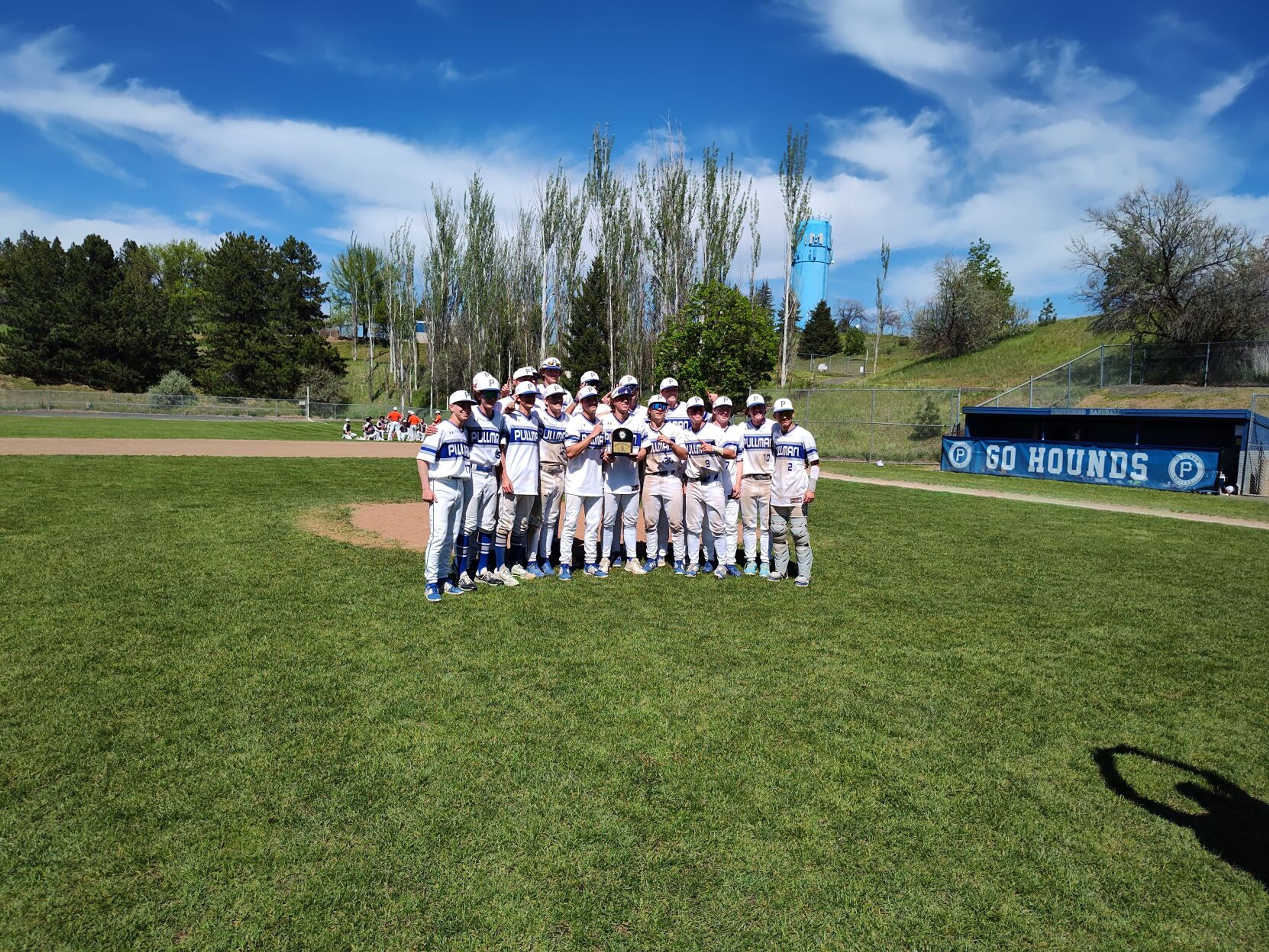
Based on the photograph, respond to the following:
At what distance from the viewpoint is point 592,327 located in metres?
46.5

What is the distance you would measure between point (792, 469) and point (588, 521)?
2479 millimetres

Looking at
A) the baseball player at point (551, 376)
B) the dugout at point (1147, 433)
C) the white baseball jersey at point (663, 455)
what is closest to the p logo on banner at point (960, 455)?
the dugout at point (1147, 433)

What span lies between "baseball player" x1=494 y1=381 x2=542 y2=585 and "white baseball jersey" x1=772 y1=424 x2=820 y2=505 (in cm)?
271

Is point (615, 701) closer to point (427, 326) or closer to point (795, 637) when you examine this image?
point (795, 637)

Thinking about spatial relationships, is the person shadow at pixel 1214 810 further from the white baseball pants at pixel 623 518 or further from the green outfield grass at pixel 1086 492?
the green outfield grass at pixel 1086 492

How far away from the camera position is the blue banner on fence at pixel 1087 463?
1963 cm

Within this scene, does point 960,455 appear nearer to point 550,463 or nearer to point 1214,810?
point 550,463

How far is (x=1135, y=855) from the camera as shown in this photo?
3357 millimetres

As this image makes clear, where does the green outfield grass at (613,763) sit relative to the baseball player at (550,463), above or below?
below

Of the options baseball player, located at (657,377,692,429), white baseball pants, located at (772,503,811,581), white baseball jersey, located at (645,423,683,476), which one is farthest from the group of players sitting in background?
white baseball pants, located at (772,503,811,581)

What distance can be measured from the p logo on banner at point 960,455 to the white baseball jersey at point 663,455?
65.6 ft

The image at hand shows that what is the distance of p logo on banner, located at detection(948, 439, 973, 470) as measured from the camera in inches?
979

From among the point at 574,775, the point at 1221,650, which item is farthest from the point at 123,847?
the point at 1221,650

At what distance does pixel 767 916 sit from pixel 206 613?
5589 mm
